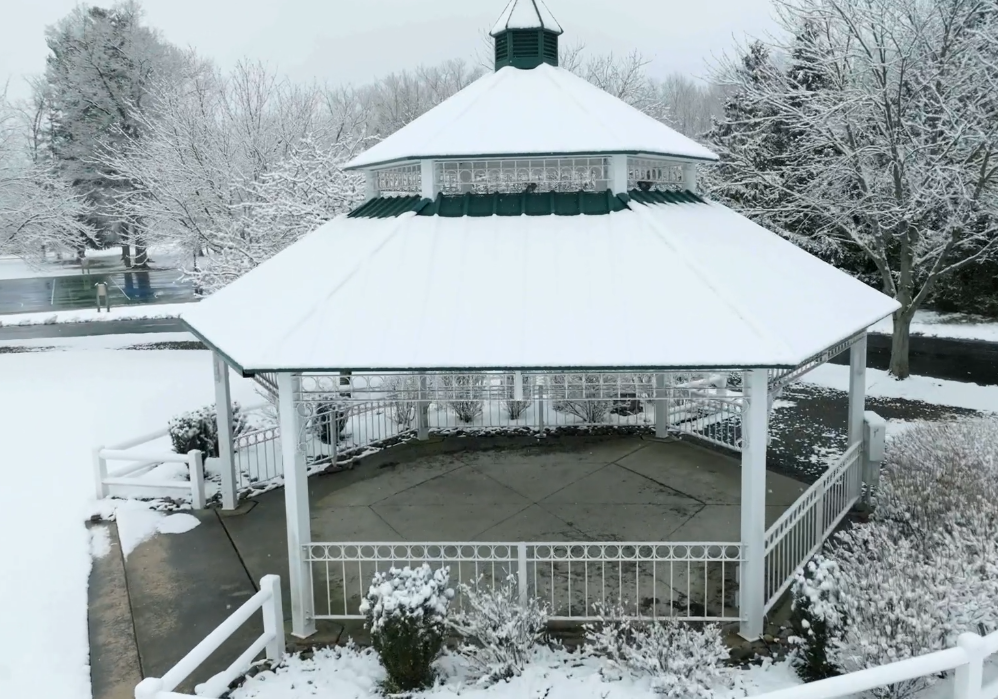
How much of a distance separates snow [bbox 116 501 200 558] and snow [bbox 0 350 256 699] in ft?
1.32

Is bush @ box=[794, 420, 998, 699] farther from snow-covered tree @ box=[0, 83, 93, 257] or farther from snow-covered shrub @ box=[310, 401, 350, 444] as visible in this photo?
snow-covered tree @ box=[0, 83, 93, 257]

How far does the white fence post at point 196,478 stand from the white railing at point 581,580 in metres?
2.78

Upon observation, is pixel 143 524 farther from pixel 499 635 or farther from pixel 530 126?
pixel 530 126

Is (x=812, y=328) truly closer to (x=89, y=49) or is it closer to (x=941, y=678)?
(x=941, y=678)

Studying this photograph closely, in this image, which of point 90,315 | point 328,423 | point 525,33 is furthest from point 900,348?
point 90,315

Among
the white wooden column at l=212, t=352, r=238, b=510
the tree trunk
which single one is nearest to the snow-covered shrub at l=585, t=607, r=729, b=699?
the white wooden column at l=212, t=352, r=238, b=510

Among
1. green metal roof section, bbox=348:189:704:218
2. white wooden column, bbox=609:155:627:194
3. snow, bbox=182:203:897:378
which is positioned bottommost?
snow, bbox=182:203:897:378

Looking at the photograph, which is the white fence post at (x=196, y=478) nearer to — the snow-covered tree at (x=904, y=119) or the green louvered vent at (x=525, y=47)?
the green louvered vent at (x=525, y=47)

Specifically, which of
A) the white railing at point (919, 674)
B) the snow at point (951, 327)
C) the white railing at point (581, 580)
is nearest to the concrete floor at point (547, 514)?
the white railing at point (581, 580)

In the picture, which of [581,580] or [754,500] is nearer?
[754,500]

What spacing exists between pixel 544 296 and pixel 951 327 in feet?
84.7

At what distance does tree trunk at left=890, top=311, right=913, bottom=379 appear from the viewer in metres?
19.6

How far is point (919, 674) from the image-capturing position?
214 inches

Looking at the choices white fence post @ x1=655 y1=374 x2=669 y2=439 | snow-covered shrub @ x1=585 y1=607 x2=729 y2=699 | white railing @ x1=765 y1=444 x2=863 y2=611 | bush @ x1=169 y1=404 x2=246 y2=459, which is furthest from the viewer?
white fence post @ x1=655 y1=374 x2=669 y2=439
